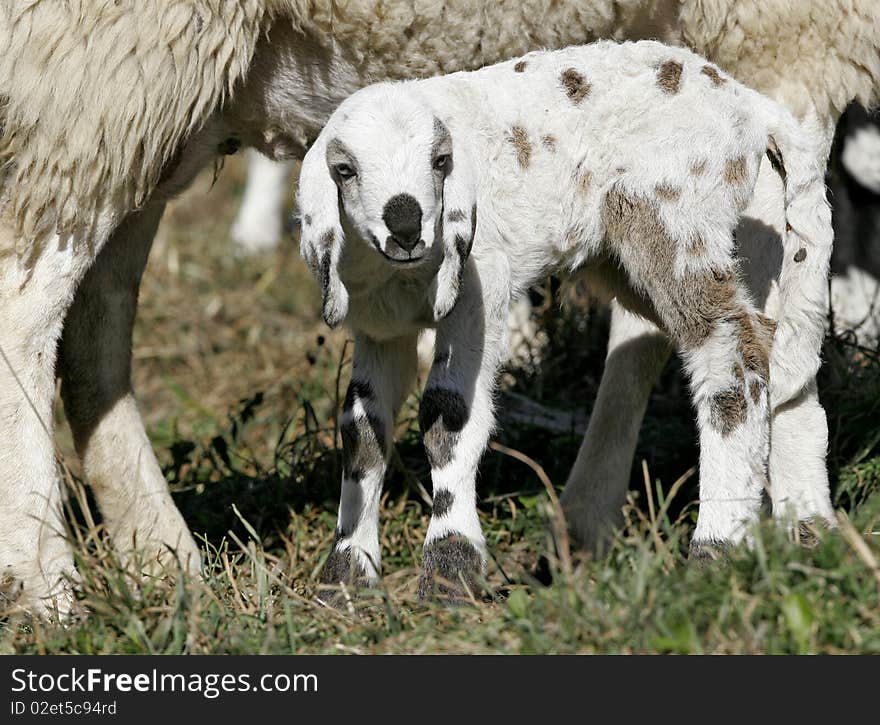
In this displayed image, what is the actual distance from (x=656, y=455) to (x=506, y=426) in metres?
0.61

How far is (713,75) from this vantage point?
3637 millimetres

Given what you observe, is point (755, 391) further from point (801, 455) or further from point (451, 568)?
point (451, 568)

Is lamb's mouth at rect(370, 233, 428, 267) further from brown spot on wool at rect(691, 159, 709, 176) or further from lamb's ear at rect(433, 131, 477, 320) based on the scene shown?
brown spot on wool at rect(691, 159, 709, 176)

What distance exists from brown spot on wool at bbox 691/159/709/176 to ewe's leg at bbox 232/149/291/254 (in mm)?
7596

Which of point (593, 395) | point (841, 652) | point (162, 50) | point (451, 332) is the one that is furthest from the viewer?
point (593, 395)

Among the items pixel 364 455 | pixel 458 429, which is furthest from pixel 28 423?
pixel 458 429

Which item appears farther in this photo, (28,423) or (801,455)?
(801,455)

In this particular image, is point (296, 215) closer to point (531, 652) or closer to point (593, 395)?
point (531, 652)

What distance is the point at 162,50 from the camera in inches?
146

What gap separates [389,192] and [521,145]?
609mm

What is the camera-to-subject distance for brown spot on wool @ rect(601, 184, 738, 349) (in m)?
3.47

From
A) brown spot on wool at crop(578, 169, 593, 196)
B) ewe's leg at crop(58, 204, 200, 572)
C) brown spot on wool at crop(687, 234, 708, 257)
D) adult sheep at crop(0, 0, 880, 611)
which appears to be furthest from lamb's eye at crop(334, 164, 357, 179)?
ewe's leg at crop(58, 204, 200, 572)

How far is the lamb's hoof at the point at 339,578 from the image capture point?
11.5 ft

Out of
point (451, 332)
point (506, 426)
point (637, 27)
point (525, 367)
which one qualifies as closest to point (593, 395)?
point (525, 367)
